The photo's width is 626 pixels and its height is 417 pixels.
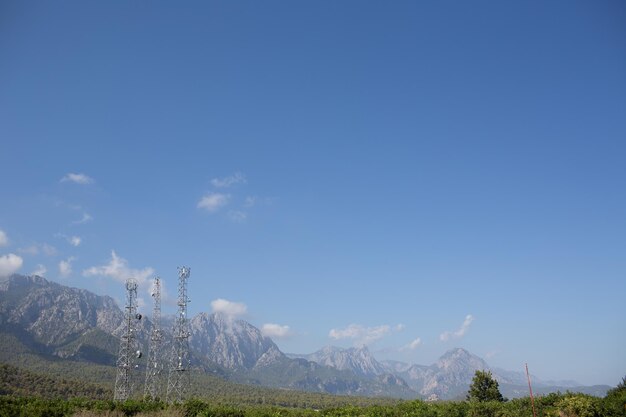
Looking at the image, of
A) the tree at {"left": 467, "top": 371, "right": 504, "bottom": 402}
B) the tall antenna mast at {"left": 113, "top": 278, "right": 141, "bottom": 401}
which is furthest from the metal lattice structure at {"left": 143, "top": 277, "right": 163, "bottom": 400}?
the tree at {"left": 467, "top": 371, "right": 504, "bottom": 402}

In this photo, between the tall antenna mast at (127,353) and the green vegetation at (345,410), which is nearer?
the green vegetation at (345,410)

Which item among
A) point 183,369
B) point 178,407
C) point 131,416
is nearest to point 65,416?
point 131,416

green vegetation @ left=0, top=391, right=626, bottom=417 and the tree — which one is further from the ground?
green vegetation @ left=0, top=391, right=626, bottom=417

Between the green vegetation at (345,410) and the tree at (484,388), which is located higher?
the green vegetation at (345,410)

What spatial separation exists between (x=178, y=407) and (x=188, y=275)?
22967 millimetres

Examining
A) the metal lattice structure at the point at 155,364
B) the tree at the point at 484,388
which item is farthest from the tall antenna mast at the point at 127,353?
the tree at the point at 484,388

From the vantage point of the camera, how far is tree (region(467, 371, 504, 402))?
6022 cm

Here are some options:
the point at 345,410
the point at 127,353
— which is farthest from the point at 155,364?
the point at 345,410

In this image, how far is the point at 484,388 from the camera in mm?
61562

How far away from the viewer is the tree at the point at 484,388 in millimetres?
60219

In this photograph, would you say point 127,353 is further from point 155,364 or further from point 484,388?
point 484,388

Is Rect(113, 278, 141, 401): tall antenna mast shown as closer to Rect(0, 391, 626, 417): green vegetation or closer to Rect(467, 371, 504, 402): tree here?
Rect(0, 391, 626, 417): green vegetation

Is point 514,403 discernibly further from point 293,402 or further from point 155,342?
point 293,402

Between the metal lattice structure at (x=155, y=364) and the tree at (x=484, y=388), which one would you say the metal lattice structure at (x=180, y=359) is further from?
the tree at (x=484, y=388)
